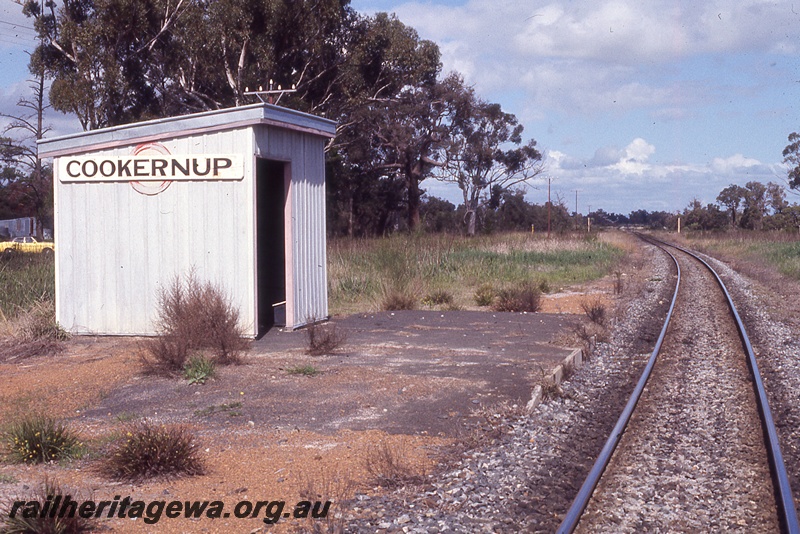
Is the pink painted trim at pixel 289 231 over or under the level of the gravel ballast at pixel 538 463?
over

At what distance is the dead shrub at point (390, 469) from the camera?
559 cm

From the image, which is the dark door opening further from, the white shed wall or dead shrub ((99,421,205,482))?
dead shrub ((99,421,205,482))

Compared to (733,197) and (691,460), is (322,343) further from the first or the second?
(733,197)

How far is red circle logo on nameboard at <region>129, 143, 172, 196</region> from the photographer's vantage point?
1190cm

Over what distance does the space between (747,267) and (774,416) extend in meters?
24.3

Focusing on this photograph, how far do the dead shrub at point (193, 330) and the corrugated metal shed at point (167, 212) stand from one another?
666 mm

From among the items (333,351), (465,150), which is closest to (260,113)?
(333,351)

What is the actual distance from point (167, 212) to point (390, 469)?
24.6 ft

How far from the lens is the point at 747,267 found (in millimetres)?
30047

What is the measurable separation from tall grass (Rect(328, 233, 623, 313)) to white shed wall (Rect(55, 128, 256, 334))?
469 cm

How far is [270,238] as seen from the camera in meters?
14.6

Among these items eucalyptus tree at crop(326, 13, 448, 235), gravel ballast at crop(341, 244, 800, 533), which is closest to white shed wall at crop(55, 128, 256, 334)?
gravel ballast at crop(341, 244, 800, 533)

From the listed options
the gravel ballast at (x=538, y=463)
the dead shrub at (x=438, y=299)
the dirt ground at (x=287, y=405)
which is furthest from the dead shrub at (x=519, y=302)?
the gravel ballast at (x=538, y=463)

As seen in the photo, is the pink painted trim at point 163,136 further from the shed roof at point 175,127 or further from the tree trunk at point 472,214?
the tree trunk at point 472,214
